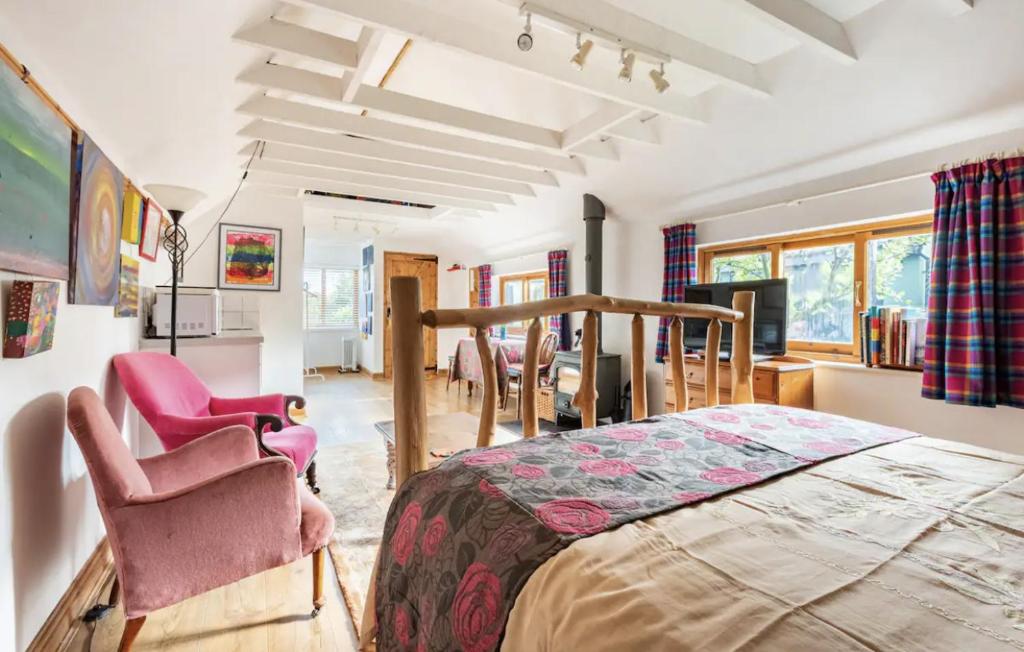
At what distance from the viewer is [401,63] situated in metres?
2.97

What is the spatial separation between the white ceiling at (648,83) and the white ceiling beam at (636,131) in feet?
0.24

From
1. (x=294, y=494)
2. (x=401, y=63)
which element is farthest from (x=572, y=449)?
(x=401, y=63)

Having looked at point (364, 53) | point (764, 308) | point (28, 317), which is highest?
point (364, 53)

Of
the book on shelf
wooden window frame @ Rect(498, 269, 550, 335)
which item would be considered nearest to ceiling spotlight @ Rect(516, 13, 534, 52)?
the book on shelf

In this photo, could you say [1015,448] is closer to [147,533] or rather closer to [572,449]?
[572,449]

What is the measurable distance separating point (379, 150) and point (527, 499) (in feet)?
11.1

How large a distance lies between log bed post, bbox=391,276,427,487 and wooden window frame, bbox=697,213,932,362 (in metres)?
3.14

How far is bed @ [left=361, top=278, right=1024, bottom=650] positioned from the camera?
54 cm

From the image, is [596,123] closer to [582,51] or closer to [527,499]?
[582,51]

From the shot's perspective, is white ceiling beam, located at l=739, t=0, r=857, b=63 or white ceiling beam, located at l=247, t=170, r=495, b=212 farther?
white ceiling beam, located at l=247, t=170, r=495, b=212

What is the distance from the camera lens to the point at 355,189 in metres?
4.53

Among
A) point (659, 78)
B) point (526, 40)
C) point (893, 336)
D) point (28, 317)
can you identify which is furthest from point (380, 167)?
point (893, 336)

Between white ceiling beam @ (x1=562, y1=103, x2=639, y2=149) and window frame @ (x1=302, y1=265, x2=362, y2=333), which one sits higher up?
white ceiling beam @ (x1=562, y1=103, x2=639, y2=149)

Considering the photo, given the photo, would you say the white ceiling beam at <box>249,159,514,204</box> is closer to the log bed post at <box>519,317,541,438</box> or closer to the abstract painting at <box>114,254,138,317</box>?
the abstract painting at <box>114,254,138,317</box>
